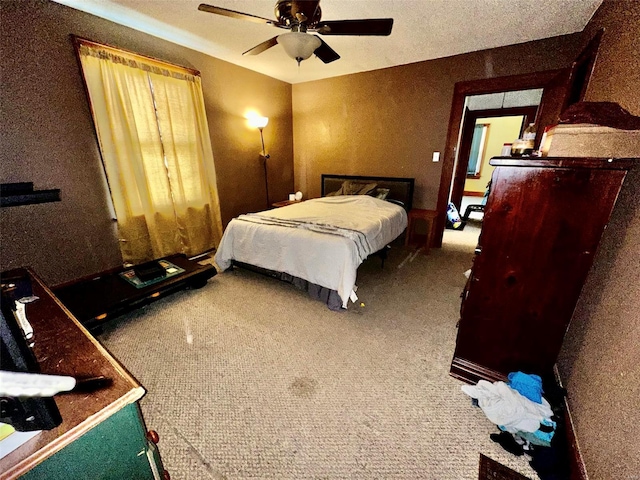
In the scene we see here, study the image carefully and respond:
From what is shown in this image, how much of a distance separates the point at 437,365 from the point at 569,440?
0.65 meters

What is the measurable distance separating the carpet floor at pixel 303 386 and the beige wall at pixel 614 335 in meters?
0.36

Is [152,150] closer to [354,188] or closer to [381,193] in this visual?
[354,188]

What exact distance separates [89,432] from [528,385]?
1.83 meters

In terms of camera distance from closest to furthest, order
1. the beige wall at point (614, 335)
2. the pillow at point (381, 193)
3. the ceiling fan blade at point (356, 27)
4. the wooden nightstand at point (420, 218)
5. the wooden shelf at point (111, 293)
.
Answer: the beige wall at point (614, 335) < the ceiling fan blade at point (356, 27) < the wooden shelf at point (111, 293) < the wooden nightstand at point (420, 218) < the pillow at point (381, 193)

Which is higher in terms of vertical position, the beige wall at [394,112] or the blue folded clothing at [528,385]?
the beige wall at [394,112]

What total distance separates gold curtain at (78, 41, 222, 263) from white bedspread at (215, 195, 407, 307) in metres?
0.86

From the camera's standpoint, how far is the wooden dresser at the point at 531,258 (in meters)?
1.17

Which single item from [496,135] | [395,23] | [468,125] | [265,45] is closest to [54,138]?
[265,45]

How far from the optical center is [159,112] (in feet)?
9.61

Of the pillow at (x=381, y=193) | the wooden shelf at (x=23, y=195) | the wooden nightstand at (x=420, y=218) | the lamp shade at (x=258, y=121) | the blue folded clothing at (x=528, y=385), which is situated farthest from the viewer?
the lamp shade at (x=258, y=121)

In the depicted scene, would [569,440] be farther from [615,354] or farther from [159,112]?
[159,112]

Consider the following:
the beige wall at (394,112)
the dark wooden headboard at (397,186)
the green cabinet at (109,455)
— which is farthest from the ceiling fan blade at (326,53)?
the green cabinet at (109,455)

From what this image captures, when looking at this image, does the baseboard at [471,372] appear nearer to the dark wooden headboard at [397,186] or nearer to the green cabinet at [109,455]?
the green cabinet at [109,455]

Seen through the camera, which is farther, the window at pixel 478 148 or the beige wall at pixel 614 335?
the window at pixel 478 148
